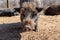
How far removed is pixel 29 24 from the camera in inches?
239

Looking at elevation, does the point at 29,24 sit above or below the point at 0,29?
above

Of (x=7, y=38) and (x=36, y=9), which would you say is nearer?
(x=7, y=38)

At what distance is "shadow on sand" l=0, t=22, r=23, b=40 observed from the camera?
622 cm

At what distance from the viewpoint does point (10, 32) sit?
698 centimetres

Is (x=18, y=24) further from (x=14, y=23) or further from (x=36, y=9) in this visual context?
(x=36, y=9)

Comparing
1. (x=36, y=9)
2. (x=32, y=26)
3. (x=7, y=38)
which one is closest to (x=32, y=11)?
(x=36, y=9)

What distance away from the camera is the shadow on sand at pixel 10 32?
622 cm

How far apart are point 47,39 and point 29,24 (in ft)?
2.43

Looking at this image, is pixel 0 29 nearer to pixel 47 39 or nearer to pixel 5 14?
pixel 47 39

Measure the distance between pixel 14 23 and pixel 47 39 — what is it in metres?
3.19

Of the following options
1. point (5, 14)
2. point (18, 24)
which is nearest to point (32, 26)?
point (18, 24)

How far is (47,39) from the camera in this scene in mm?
5664

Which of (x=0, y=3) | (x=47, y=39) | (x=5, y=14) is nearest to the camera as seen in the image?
(x=47, y=39)

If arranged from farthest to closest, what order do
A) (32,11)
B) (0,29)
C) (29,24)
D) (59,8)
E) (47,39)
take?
(59,8), (0,29), (32,11), (29,24), (47,39)
